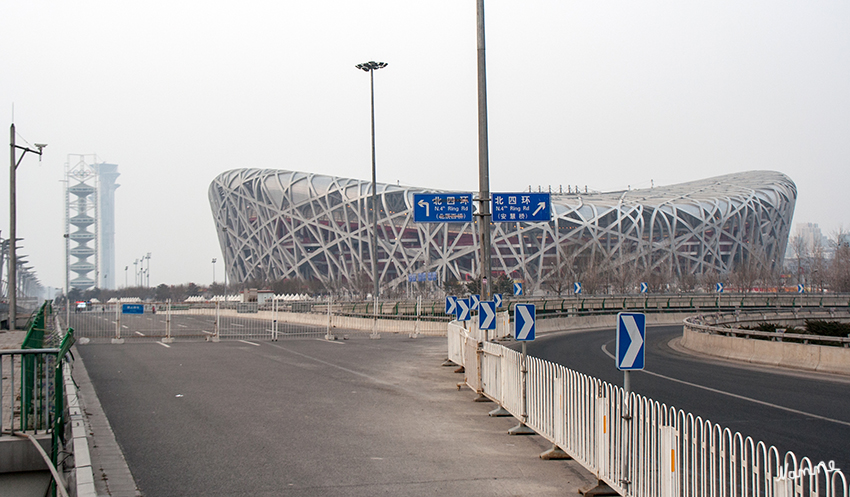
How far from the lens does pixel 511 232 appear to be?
105m

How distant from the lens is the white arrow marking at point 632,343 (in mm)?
7207

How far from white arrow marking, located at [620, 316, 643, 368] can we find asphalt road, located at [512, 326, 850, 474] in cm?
276

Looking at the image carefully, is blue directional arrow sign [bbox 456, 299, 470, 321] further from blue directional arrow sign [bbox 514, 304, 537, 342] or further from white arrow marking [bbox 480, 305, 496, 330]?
blue directional arrow sign [bbox 514, 304, 537, 342]

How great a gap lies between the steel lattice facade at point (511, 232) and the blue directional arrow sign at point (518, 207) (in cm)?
7257

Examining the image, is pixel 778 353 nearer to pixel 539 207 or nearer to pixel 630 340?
pixel 539 207

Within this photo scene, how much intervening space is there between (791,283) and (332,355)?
112368 mm

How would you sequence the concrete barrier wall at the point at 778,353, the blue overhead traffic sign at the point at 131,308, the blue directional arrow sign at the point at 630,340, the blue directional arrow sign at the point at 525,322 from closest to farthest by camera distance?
the blue directional arrow sign at the point at 630,340 → the blue directional arrow sign at the point at 525,322 → the concrete barrier wall at the point at 778,353 → the blue overhead traffic sign at the point at 131,308

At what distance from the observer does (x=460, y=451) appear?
30.3ft

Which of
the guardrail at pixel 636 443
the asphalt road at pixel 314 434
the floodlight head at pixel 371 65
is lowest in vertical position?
the asphalt road at pixel 314 434

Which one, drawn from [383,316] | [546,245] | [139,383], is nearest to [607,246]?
[546,245]

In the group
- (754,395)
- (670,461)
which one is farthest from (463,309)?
(670,461)

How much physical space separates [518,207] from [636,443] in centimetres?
1189

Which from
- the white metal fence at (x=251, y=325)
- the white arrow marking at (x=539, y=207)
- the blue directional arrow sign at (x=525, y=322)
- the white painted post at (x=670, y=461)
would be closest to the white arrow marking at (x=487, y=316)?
the blue directional arrow sign at (x=525, y=322)

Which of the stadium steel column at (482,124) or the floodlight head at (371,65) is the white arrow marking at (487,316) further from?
the floodlight head at (371,65)
